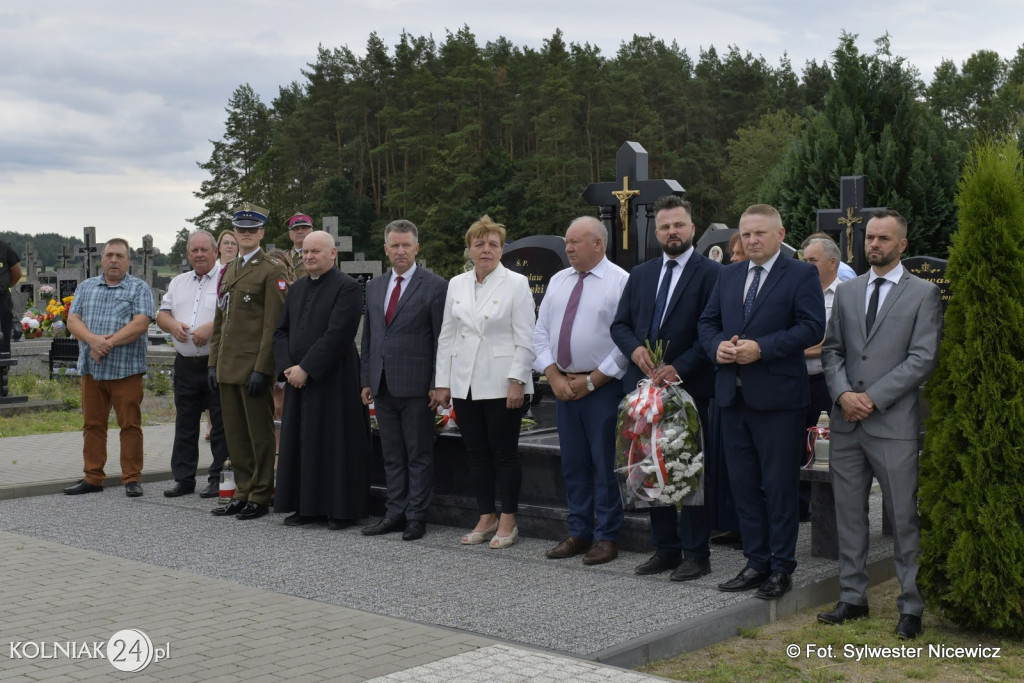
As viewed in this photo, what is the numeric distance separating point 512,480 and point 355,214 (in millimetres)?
56400

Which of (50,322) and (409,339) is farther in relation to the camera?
(50,322)

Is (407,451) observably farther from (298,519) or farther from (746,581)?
(746,581)

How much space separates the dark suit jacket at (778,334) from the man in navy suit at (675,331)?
1.24 feet

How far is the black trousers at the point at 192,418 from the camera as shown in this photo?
31.9 ft

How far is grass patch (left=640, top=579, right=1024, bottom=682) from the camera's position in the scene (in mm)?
4977

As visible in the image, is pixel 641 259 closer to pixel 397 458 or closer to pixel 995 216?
pixel 397 458

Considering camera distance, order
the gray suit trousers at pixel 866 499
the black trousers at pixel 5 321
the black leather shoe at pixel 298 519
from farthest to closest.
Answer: the black trousers at pixel 5 321 < the black leather shoe at pixel 298 519 < the gray suit trousers at pixel 866 499

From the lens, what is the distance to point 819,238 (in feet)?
26.8

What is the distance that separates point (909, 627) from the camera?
5.54m

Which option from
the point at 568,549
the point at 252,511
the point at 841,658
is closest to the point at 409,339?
the point at 568,549

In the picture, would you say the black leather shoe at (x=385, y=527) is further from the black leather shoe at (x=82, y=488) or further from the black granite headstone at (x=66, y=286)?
the black granite headstone at (x=66, y=286)

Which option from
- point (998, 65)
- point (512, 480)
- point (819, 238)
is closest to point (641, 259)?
point (819, 238)

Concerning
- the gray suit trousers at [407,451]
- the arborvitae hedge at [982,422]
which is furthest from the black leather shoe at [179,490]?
the arborvitae hedge at [982,422]

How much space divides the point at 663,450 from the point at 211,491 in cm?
497
